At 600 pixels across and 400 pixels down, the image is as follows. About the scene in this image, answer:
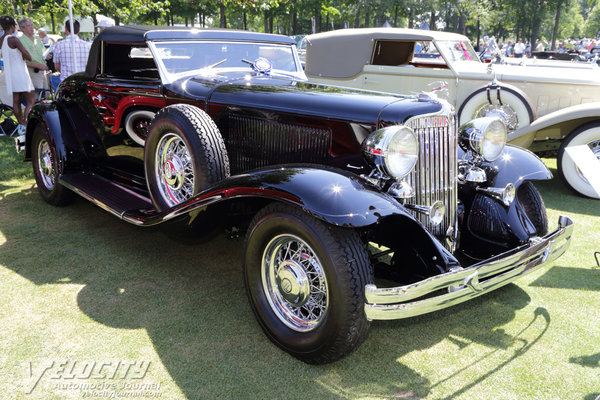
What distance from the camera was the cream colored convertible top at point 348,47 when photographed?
7258mm

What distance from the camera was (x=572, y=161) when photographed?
217 inches

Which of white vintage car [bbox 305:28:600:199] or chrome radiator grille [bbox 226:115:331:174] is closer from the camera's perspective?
chrome radiator grille [bbox 226:115:331:174]

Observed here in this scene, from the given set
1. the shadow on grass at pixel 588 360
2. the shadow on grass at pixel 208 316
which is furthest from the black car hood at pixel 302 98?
the shadow on grass at pixel 588 360

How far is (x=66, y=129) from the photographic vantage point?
4559 millimetres

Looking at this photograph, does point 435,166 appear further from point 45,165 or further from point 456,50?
point 456,50

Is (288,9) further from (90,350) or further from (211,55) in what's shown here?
(90,350)

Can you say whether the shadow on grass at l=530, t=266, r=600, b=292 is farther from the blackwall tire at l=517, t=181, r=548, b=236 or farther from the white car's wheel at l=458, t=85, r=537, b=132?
the white car's wheel at l=458, t=85, r=537, b=132

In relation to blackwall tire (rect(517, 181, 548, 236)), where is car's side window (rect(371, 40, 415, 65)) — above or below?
above

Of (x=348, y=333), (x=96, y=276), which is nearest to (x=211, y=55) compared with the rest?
(x=96, y=276)

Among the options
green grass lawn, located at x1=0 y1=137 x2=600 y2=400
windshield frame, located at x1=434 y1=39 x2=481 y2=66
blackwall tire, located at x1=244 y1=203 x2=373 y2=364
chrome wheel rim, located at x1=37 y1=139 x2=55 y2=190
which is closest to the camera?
blackwall tire, located at x1=244 y1=203 x2=373 y2=364

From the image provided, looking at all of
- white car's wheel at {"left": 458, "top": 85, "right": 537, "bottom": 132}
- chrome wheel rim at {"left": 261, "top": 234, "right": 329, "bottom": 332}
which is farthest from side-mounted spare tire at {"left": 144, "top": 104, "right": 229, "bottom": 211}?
white car's wheel at {"left": 458, "top": 85, "right": 537, "bottom": 132}

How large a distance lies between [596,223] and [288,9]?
2480cm

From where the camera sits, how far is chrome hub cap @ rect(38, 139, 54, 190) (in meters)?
4.84

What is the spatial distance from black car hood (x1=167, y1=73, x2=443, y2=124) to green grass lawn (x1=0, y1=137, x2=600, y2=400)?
4.10 ft
